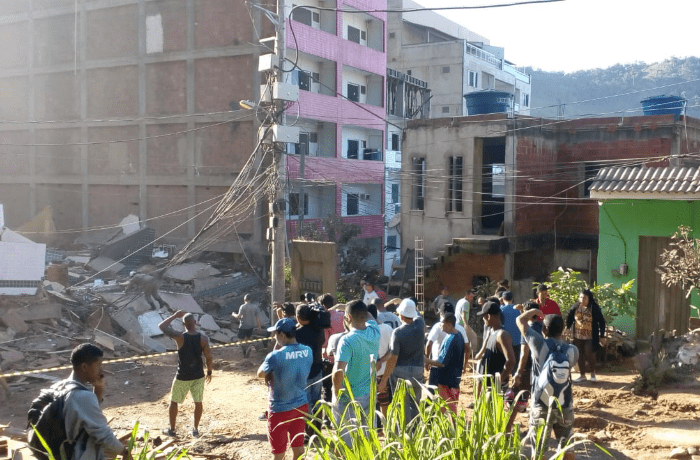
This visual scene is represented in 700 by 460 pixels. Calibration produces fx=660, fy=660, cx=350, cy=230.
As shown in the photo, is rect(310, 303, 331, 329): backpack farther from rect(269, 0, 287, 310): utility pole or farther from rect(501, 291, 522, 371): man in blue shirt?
rect(269, 0, 287, 310): utility pole

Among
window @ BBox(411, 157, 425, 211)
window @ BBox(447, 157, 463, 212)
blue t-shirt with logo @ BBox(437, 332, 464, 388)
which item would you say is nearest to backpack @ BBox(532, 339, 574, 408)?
blue t-shirt with logo @ BBox(437, 332, 464, 388)

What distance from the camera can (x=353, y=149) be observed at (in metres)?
33.7

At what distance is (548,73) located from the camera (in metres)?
86.8

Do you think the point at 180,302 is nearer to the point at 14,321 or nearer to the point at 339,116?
the point at 14,321

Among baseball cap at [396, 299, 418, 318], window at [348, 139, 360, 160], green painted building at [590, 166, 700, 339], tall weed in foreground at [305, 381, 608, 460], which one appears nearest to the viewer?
tall weed in foreground at [305, 381, 608, 460]

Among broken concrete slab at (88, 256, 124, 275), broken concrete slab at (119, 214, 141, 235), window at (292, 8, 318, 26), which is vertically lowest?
broken concrete slab at (88, 256, 124, 275)

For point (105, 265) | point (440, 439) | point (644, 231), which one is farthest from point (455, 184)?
point (440, 439)

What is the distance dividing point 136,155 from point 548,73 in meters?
68.5

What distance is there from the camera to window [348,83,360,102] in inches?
1320

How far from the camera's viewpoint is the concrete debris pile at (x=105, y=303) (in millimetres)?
15383

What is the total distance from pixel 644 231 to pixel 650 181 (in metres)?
1.22

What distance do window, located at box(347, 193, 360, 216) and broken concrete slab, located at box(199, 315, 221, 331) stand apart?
47.5 ft

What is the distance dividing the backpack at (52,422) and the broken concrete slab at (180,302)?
15.0 metres

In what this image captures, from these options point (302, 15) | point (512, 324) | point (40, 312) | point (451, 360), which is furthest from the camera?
→ point (302, 15)
